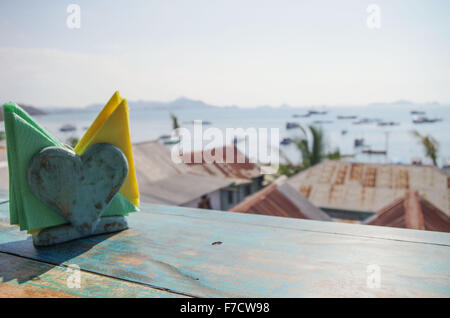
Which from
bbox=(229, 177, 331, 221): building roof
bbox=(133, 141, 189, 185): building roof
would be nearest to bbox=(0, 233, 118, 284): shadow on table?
bbox=(229, 177, 331, 221): building roof

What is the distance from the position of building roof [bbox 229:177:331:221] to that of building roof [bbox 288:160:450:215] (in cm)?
201

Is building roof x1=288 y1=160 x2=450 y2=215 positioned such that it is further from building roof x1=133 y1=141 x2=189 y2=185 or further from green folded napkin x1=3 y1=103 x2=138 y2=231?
green folded napkin x1=3 y1=103 x2=138 y2=231

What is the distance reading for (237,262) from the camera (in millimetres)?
1186

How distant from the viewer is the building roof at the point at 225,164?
1225cm

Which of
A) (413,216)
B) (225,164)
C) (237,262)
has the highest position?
(237,262)

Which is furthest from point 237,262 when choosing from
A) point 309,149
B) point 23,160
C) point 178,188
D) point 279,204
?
point 309,149

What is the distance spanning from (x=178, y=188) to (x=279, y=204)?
3621 mm
